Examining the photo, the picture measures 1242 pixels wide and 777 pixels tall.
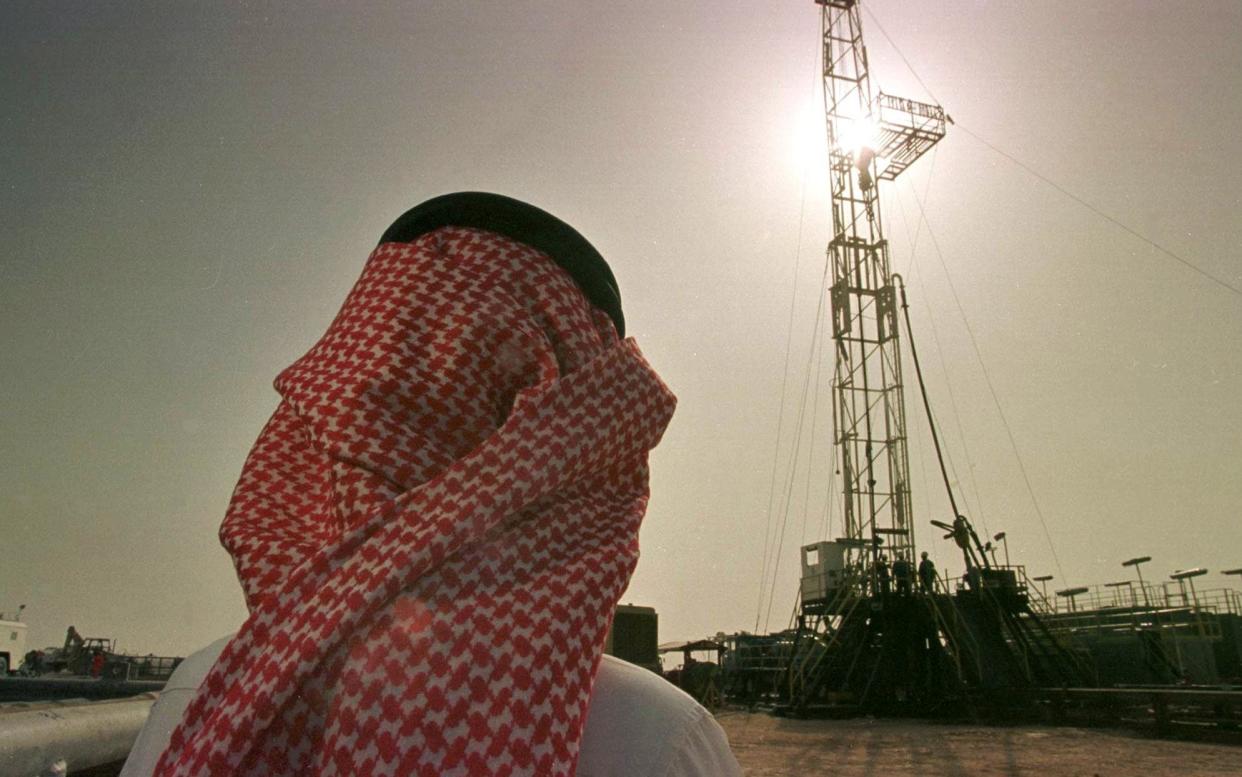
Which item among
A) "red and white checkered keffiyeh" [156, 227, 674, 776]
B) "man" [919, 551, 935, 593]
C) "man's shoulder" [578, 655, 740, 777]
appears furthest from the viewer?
"man" [919, 551, 935, 593]

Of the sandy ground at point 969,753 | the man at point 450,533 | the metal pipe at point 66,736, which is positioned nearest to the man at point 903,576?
the sandy ground at point 969,753

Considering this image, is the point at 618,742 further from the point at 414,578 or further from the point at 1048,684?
the point at 1048,684

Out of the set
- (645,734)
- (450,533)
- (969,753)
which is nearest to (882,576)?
(969,753)

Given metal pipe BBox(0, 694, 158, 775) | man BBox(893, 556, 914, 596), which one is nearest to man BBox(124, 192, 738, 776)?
metal pipe BBox(0, 694, 158, 775)

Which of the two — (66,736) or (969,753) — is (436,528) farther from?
(969,753)

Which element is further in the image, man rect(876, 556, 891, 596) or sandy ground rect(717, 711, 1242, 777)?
man rect(876, 556, 891, 596)

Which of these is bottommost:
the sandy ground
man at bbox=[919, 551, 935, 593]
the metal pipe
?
the sandy ground

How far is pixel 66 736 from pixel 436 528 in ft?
8.61

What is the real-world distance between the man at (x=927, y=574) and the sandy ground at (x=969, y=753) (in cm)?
401

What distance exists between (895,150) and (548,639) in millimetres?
26813

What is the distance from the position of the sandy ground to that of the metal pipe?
Answer: 18.9 feet

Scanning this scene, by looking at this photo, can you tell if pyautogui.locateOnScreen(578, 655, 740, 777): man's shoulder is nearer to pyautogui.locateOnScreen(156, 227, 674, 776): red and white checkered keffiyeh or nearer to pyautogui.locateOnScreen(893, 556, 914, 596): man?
pyautogui.locateOnScreen(156, 227, 674, 776): red and white checkered keffiyeh

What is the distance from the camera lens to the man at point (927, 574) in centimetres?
1861

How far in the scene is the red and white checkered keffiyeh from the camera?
0.85 meters
